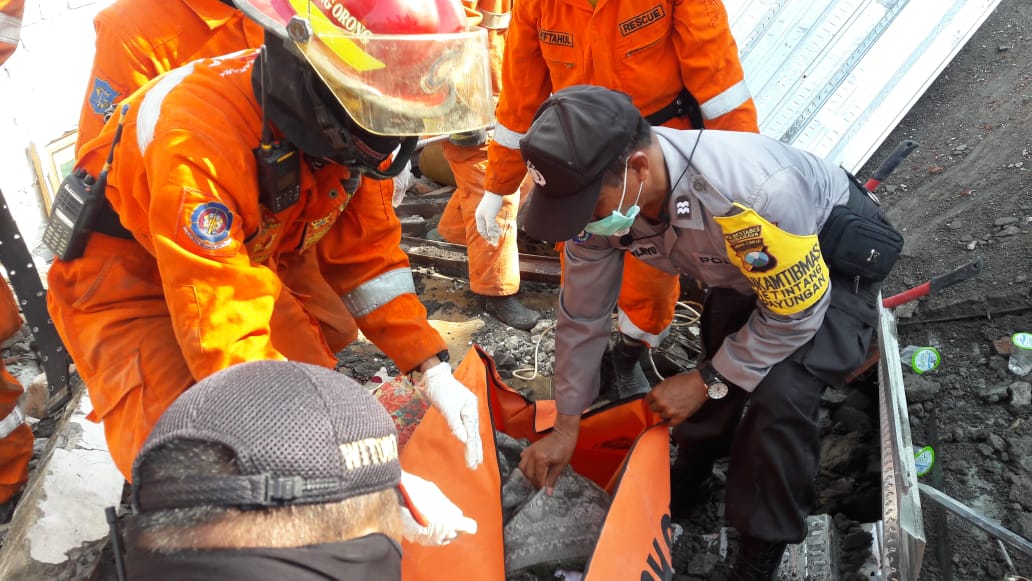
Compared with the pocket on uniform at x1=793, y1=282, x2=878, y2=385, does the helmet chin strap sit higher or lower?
higher

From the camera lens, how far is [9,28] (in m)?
3.10

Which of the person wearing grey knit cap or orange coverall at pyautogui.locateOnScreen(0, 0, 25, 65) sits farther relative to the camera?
orange coverall at pyautogui.locateOnScreen(0, 0, 25, 65)

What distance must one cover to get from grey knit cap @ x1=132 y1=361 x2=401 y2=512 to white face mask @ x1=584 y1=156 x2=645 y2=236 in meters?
1.18

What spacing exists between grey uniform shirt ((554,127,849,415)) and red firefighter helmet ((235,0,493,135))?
0.66 metres

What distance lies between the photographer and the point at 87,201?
2.08 metres

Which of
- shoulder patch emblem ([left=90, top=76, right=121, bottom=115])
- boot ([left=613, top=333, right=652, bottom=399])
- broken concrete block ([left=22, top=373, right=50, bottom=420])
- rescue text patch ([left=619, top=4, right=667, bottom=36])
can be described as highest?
rescue text patch ([left=619, top=4, right=667, bottom=36])

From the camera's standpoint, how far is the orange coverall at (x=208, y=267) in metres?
1.79

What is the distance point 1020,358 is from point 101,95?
12.8ft

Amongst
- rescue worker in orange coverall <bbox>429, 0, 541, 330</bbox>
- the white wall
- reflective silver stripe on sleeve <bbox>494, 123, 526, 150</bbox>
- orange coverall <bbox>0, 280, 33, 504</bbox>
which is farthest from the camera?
the white wall

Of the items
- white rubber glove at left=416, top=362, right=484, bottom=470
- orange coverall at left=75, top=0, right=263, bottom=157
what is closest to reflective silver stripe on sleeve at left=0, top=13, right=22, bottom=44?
orange coverall at left=75, top=0, right=263, bottom=157

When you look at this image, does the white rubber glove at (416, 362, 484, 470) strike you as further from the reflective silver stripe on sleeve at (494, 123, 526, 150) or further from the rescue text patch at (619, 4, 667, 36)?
the rescue text patch at (619, 4, 667, 36)

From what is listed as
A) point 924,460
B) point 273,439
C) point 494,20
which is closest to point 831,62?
point 494,20

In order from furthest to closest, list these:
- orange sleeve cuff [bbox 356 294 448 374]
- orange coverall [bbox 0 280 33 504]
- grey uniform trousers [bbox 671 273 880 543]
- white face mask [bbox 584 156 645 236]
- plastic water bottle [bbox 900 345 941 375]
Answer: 1. orange coverall [bbox 0 280 33 504]
2. plastic water bottle [bbox 900 345 941 375]
3. orange sleeve cuff [bbox 356 294 448 374]
4. grey uniform trousers [bbox 671 273 880 543]
5. white face mask [bbox 584 156 645 236]

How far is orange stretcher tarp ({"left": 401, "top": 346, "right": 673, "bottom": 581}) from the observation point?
1828mm
